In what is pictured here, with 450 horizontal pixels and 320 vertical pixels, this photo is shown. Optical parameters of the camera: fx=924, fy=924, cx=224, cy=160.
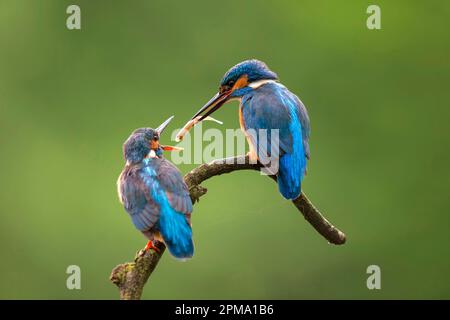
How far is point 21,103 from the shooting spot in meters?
8.30

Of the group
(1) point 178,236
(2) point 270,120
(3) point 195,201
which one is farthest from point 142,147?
(2) point 270,120

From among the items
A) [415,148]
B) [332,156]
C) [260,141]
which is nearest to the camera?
[260,141]

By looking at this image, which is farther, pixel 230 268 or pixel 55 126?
pixel 55 126

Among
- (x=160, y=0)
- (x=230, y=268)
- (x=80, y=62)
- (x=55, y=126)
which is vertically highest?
(x=160, y=0)

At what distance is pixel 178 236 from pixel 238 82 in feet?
3.48

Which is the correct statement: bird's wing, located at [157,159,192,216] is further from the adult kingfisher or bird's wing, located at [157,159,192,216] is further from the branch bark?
the adult kingfisher

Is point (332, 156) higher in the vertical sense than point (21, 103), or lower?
lower

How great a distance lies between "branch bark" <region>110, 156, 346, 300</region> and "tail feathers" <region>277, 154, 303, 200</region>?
0.11 ft

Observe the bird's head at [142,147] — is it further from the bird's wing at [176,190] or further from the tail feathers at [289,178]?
the tail feathers at [289,178]

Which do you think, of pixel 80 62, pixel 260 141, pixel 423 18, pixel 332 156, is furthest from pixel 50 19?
pixel 260 141

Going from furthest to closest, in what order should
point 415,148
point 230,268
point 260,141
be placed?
point 415,148 → point 230,268 → point 260,141

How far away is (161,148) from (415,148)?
5.46 meters

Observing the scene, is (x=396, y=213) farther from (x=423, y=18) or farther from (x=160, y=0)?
(x=160, y=0)

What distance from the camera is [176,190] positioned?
10.2ft
